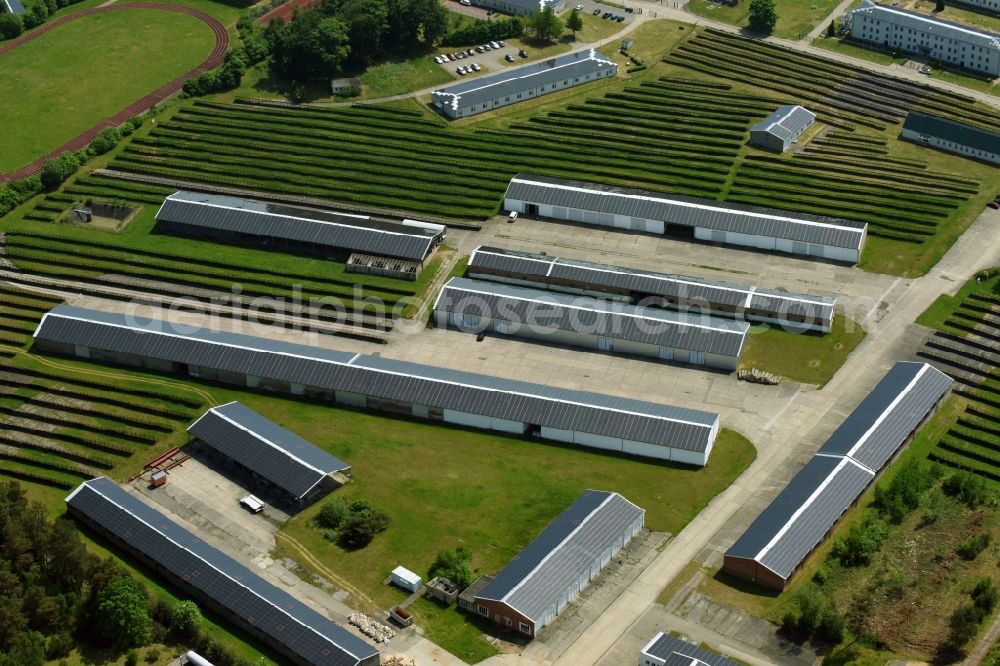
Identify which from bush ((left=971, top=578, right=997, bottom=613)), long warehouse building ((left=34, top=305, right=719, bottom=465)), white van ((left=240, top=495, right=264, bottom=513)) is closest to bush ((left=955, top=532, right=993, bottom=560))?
bush ((left=971, top=578, right=997, bottom=613))

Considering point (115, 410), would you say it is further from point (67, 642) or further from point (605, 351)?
point (605, 351)

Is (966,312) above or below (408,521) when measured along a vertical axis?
above

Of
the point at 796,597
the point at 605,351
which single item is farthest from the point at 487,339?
the point at 796,597

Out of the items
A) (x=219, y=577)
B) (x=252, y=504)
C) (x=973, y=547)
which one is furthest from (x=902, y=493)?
(x=219, y=577)

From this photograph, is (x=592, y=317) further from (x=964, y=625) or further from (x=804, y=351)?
(x=964, y=625)

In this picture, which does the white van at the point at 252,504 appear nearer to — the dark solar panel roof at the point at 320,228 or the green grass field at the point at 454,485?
the green grass field at the point at 454,485
